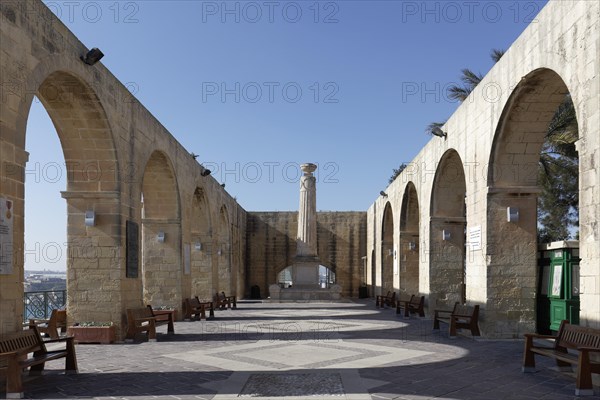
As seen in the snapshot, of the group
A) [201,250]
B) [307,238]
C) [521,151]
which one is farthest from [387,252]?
[521,151]

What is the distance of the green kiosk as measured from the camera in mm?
9406

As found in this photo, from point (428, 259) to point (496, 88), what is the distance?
18.4 feet

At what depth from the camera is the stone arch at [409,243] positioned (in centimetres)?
1861

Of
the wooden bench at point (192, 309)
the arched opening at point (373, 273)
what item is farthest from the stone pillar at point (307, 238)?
the wooden bench at point (192, 309)

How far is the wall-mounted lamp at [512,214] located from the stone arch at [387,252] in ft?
38.8

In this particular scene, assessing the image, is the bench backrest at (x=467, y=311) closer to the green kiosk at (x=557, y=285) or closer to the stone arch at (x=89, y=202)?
the green kiosk at (x=557, y=285)

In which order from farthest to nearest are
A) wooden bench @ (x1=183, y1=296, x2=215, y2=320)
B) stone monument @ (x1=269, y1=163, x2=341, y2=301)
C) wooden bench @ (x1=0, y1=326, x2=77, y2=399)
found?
stone monument @ (x1=269, y1=163, x2=341, y2=301)
wooden bench @ (x1=183, y1=296, x2=215, y2=320)
wooden bench @ (x1=0, y1=326, x2=77, y2=399)

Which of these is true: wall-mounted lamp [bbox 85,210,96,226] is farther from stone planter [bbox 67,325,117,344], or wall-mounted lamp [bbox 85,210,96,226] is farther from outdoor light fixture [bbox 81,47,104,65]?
outdoor light fixture [bbox 81,47,104,65]

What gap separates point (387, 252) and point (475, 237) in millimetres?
11699

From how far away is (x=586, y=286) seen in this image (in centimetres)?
661

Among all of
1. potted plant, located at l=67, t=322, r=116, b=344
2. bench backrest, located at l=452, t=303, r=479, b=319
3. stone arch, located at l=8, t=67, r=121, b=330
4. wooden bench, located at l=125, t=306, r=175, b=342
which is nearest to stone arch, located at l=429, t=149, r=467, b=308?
bench backrest, located at l=452, t=303, r=479, b=319

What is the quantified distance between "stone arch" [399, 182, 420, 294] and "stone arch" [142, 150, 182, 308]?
293 inches

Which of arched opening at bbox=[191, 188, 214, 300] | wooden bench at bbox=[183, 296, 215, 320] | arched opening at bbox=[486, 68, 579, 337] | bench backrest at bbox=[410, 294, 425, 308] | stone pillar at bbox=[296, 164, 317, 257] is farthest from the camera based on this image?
stone pillar at bbox=[296, 164, 317, 257]

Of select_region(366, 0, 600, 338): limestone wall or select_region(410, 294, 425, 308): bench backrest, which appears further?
select_region(410, 294, 425, 308): bench backrest
